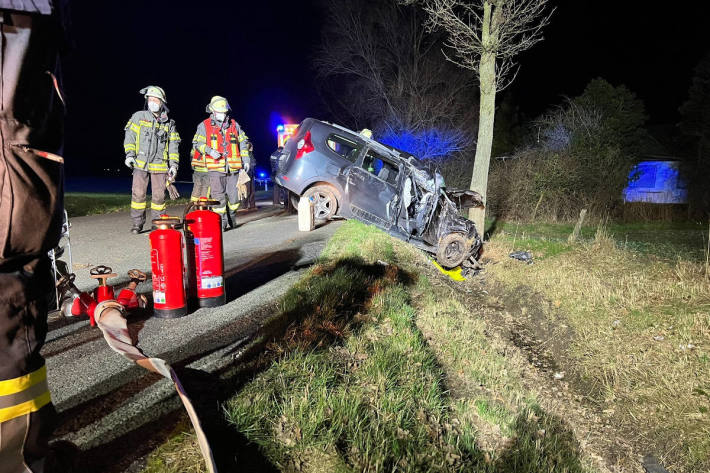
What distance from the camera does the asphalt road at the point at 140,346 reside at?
7.25ft

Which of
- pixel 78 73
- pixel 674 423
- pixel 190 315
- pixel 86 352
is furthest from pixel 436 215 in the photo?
pixel 78 73

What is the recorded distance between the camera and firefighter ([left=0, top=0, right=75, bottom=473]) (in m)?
1.35

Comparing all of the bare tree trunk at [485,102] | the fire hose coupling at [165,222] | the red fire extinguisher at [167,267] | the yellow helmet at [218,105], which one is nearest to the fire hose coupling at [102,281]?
the red fire extinguisher at [167,267]

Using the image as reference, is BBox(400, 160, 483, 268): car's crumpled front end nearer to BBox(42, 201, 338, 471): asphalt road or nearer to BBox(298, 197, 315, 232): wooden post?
BBox(298, 197, 315, 232): wooden post

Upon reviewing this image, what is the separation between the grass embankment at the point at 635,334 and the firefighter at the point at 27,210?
4993 mm

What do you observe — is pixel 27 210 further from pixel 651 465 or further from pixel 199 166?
pixel 199 166

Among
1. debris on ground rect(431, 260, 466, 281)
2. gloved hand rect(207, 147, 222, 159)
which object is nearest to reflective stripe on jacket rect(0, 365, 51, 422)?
gloved hand rect(207, 147, 222, 159)

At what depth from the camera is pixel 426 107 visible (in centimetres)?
2397

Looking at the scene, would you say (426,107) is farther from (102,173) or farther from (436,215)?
(102,173)

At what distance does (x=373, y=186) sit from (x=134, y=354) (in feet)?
21.1

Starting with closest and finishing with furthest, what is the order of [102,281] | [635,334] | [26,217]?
[26,217], [102,281], [635,334]

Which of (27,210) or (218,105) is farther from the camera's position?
(218,105)

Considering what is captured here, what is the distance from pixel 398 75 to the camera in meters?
24.1

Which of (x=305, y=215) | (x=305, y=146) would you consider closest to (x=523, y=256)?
(x=305, y=215)
